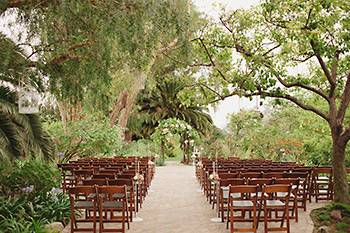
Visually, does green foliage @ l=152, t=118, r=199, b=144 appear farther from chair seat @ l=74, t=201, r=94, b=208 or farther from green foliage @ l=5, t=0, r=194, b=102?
green foliage @ l=5, t=0, r=194, b=102

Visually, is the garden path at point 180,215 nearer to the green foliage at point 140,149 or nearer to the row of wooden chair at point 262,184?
the row of wooden chair at point 262,184

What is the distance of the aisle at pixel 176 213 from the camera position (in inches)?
295

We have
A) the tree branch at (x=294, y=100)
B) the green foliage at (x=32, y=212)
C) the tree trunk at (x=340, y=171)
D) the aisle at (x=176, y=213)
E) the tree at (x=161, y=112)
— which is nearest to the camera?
the green foliage at (x=32, y=212)

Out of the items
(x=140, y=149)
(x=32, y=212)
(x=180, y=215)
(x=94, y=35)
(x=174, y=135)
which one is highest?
(x=94, y=35)

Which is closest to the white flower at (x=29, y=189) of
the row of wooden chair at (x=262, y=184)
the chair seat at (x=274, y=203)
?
the row of wooden chair at (x=262, y=184)

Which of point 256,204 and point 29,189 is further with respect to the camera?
point 29,189

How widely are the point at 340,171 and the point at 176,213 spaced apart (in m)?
3.16

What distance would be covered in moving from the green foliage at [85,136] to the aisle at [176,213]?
227 inches

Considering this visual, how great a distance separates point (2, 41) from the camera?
6.01 m

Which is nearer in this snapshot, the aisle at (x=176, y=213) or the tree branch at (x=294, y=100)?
the aisle at (x=176, y=213)

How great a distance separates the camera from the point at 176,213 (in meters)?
8.97

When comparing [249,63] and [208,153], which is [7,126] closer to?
[249,63]

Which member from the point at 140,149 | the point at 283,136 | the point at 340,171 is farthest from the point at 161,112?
the point at 340,171

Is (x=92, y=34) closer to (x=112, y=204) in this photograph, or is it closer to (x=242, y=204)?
(x=112, y=204)
